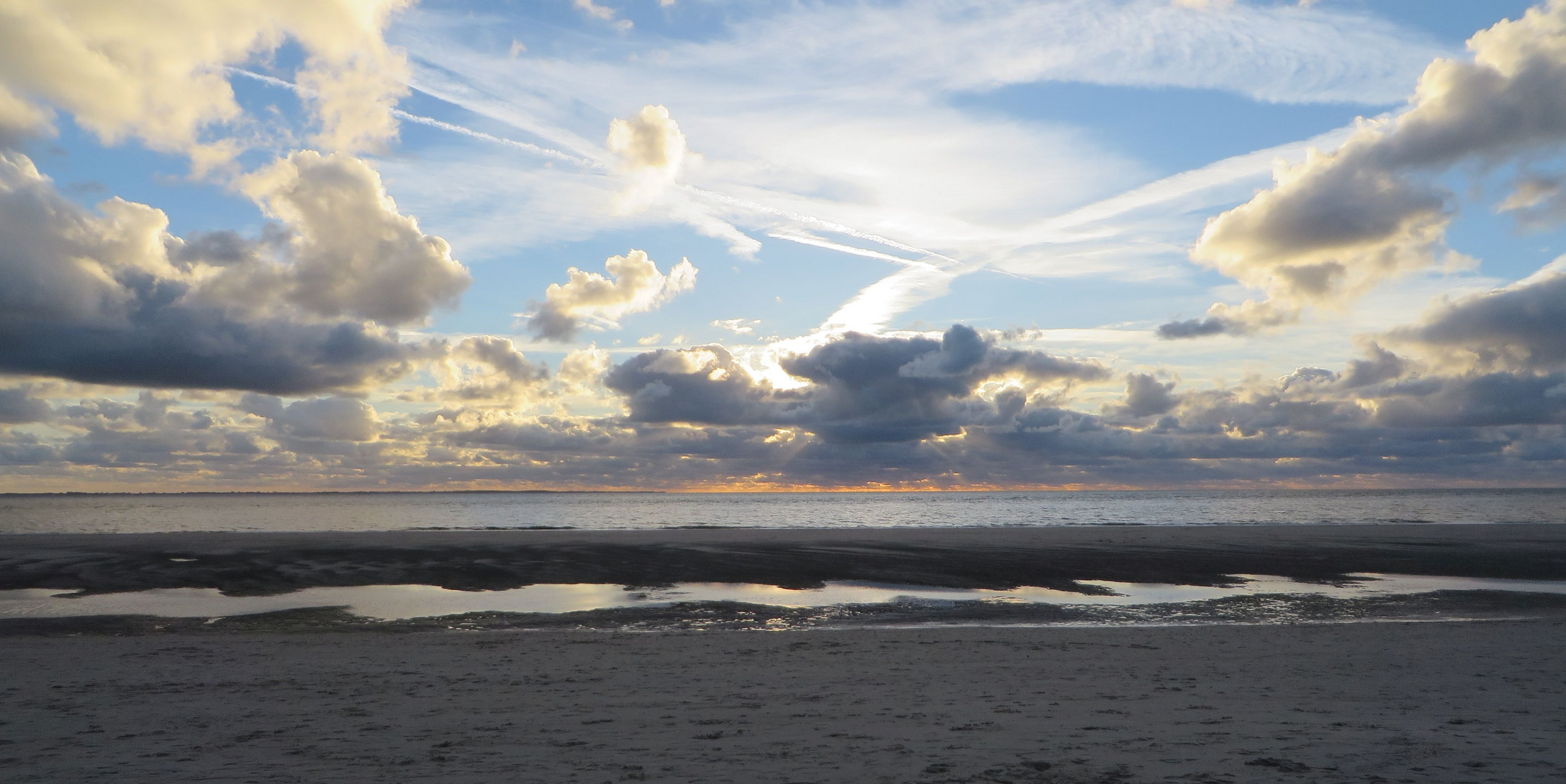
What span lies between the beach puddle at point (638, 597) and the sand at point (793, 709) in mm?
5575

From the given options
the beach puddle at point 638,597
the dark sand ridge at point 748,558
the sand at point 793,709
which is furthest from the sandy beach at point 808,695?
the dark sand ridge at point 748,558

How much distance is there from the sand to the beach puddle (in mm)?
5575

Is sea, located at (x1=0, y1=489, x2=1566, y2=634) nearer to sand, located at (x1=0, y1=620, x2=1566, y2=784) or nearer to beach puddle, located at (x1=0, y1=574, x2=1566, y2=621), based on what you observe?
beach puddle, located at (x1=0, y1=574, x2=1566, y2=621)

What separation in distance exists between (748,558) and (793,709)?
2731 cm

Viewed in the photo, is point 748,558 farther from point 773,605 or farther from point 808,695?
point 808,695

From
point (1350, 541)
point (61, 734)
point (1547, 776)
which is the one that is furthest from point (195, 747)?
point (1350, 541)

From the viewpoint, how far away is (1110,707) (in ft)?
38.2

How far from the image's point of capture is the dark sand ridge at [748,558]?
31062 mm

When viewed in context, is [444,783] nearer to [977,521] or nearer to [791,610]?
[791,610]

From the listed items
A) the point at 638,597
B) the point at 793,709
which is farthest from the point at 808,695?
the point at 638,597

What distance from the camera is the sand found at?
9.05 meters

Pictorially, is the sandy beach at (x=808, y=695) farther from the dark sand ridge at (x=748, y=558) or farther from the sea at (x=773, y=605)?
the dark sand ridge at (x=748, y=558)

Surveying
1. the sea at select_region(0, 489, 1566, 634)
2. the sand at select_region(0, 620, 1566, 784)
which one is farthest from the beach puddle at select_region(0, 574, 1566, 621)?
the sand at select_region(0, 620, 1566, 784)

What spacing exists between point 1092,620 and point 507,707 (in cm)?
1578
